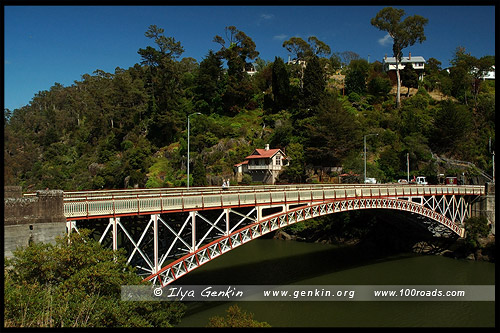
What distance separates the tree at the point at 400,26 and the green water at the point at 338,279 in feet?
147

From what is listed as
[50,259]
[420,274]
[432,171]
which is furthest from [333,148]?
[50,259]

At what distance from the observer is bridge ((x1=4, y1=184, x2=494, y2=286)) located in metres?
17.2

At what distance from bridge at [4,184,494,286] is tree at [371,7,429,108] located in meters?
41.7

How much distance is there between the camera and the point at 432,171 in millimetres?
55250

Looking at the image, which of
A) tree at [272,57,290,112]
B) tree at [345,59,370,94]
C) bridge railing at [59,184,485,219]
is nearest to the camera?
bridge railing at [59,184,485,219]

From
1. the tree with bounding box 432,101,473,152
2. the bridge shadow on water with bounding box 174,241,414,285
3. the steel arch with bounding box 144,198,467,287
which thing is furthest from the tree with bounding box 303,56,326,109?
the steel arch with bounding box 144,198,467,287

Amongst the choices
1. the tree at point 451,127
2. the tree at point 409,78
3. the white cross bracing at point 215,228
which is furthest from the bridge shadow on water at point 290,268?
the tree at point 409,78

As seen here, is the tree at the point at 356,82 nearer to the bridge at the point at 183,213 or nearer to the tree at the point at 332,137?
the tree at the point at 332,137

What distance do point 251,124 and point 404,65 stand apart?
43197mm

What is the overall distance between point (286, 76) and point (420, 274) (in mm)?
49014

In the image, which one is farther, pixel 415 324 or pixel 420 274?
pixel 420 274

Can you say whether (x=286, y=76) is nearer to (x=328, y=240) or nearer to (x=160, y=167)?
(x=160, y=167)

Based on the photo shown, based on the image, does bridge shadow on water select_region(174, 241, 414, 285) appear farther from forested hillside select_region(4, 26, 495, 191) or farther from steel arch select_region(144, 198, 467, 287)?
forested hillside select_region(4, 26, 495, 191)

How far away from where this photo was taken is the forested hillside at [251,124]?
193 ft
